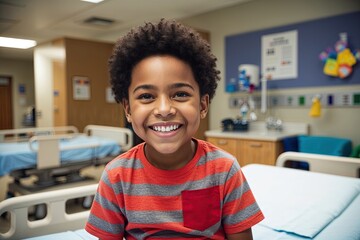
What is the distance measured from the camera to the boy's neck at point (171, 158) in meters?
0.83

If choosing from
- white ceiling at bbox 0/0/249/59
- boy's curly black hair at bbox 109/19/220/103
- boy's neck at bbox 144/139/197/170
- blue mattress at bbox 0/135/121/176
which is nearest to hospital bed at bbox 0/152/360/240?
boy's neck at bbox 144/139/197/170

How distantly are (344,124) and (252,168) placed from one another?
5.64 feet

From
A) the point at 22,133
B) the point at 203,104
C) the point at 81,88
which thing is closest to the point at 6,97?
the point at 81,88

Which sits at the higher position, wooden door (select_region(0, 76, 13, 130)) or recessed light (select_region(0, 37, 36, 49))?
recessed light (select_region(0, 37, 36, 49))

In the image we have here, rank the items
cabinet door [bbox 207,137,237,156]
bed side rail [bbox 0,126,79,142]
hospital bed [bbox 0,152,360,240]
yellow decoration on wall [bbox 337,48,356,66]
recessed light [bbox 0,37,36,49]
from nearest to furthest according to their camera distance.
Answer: hospital bed [bbox 0,152,360,240] → yellow decoration on wall [bbox 337,48,356,66] → cabinet door [bbox 207,137,237,156] → bed side rail [bbox 0,126,79,142] → recessed light [bbox 0,37,36,49]

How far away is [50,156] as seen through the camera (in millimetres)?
2889

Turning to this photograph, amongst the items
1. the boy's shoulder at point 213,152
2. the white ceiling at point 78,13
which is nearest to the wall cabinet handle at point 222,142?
the white ceiling at point 78,13

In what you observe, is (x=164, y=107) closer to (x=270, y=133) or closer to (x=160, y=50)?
(x=160, y=50)

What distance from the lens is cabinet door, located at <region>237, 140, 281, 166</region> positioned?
292cm

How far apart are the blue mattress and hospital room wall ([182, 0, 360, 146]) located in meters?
1.54

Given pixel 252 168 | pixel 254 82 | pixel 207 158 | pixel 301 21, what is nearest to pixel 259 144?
pixel 254 82

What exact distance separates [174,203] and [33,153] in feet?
8.18

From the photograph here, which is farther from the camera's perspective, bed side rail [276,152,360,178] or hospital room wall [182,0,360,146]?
hospital room wall [182,0,360,146]

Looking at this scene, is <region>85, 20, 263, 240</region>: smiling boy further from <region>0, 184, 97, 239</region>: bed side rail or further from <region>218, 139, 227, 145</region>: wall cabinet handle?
<region>218, 139, 227, 145</region>: wall cabinet handle
